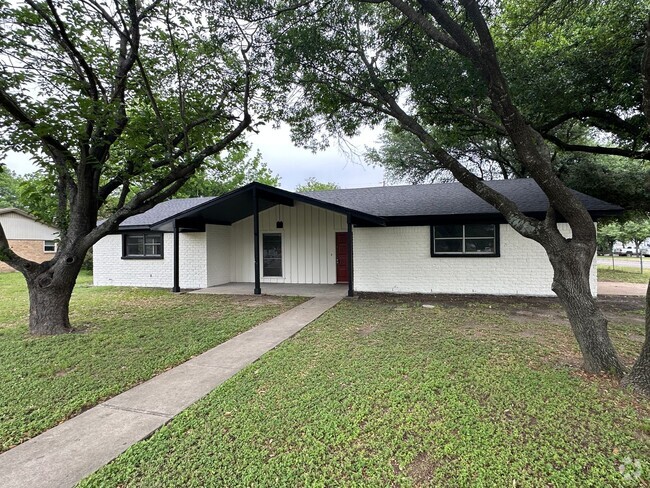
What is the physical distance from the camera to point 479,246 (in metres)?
10.0

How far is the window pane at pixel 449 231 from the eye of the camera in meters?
10.1

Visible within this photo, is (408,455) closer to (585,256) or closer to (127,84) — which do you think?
(585,256)

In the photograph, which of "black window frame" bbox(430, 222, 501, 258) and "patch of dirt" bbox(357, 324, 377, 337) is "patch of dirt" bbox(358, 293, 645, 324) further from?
"patch of dirt" bbox(357, 324, 377, 337)

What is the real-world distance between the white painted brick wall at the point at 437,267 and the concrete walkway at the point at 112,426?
6.49 m

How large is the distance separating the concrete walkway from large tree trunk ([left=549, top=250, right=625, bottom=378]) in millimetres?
4215

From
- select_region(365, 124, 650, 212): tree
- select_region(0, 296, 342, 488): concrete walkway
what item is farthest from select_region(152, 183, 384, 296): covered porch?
select_region(0, 296, 342, 488): concrete walkway

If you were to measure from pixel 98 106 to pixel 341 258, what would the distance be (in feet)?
29.6

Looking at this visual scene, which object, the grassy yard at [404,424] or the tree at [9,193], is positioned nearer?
the grassy yard at [404,424]

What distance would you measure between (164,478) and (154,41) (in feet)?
24.8

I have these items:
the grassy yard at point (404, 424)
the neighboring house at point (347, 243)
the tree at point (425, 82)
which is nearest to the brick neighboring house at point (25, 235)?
the neighboring house at point (347, 243)

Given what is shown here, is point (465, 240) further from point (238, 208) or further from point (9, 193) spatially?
point (9, 193)

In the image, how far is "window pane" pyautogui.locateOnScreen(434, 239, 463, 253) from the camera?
1017 cm

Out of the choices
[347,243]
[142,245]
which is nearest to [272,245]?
[347,243]

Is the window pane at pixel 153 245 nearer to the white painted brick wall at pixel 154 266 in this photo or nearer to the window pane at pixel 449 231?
the white painted brick wall at pixel 154 266
